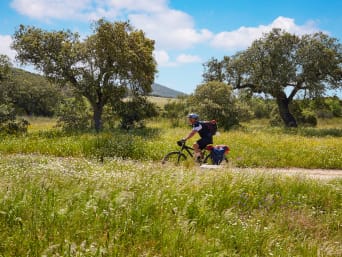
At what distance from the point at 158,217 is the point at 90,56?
70.6 feet

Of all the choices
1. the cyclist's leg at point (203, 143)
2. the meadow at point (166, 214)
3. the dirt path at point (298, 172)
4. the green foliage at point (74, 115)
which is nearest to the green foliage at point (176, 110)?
the green foliage at point (74, 115)

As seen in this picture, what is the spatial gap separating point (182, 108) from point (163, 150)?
2765 cm

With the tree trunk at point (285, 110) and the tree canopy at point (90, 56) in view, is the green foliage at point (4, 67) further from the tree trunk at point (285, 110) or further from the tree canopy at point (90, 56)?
the tree trunk at point (285, 110)

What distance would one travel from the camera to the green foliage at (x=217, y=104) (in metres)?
29.8

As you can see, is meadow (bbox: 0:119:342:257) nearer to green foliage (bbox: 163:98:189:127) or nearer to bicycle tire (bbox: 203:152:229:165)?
bicycle tire (bbox: 203:152:229:165)

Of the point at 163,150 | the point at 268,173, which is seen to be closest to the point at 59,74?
the point at 163,150

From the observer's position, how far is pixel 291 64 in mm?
33344

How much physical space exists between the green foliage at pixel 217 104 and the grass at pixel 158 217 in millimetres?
21818

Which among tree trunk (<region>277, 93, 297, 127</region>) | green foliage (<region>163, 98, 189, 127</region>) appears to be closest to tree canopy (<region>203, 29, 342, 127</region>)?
tree trunk (<region>277, 93, 297, 127</region>)

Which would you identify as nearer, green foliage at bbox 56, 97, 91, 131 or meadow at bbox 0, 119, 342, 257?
meadow at bbox 0, 119, 342, 257

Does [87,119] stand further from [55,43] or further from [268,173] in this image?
[268,173]

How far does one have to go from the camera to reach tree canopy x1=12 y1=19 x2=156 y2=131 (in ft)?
79.5

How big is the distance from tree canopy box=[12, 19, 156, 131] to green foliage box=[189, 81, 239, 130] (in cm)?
691

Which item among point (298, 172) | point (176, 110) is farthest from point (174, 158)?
point (176, 110)
